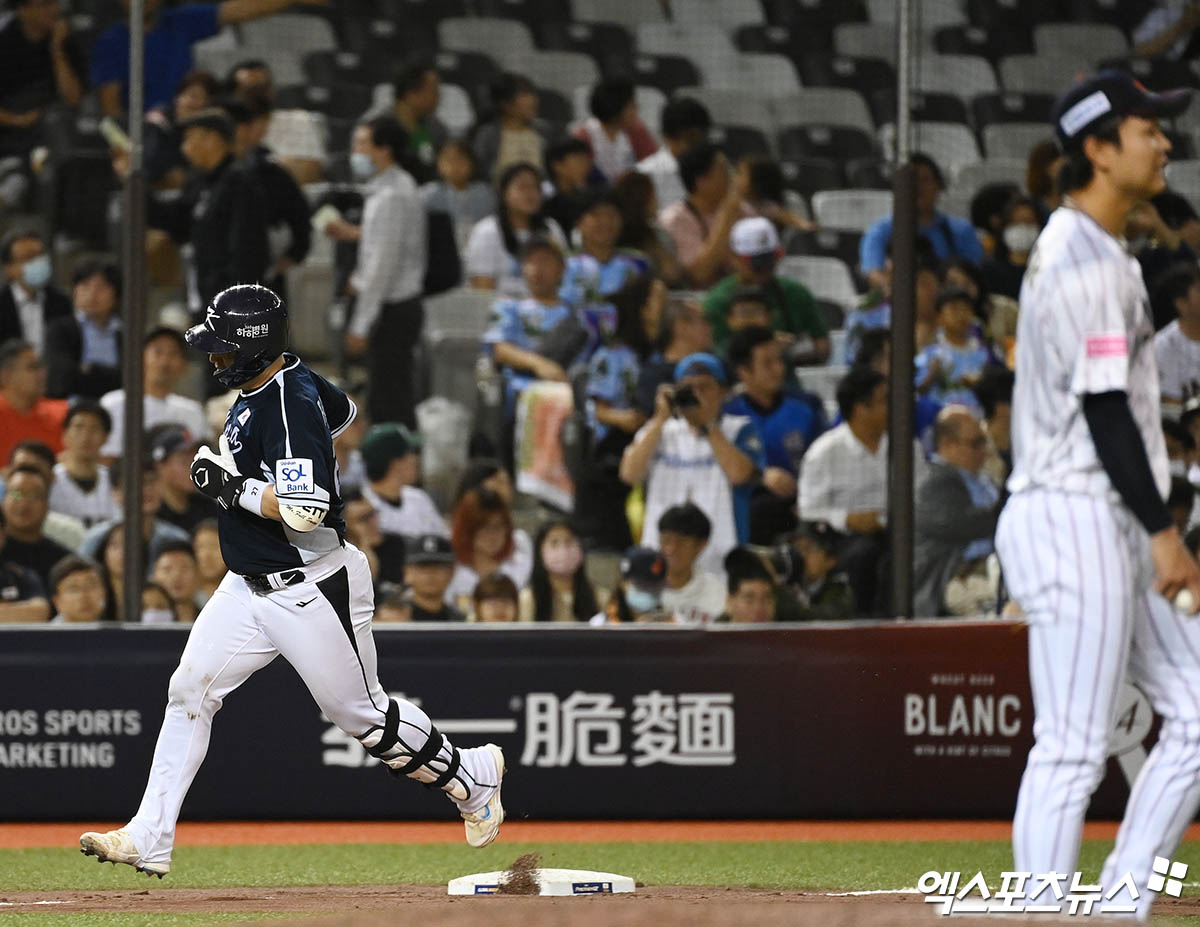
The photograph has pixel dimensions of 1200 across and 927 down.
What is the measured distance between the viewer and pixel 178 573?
328 inches

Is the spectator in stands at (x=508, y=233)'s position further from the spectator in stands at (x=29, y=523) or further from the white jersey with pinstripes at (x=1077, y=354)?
the white jersey with pinstripes at (x=1077, y=354)

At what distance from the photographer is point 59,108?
1109cm

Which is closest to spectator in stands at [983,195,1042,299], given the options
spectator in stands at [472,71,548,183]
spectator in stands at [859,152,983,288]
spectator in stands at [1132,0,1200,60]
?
spectator in stands at [859,152,983,288]

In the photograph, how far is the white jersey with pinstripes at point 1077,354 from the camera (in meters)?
3.86

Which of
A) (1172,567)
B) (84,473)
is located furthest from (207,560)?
(1172,567)

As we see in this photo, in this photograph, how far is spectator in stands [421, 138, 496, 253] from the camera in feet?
34.1

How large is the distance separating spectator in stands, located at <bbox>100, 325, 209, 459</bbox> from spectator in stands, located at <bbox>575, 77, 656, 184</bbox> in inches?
126

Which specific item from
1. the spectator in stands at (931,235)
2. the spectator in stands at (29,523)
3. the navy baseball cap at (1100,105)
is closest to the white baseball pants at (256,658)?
the navy baseball cap at (1100,105)

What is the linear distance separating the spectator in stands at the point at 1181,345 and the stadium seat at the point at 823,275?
2.03 meters

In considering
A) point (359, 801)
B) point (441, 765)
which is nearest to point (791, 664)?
point (359, 801)

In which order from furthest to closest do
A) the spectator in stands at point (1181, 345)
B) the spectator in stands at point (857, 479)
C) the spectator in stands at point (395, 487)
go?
1. the spectator in stands at point (395, 487)
2. the spectator in stands at point (1181, 345)
3. the spectator in stands at point (857, 479)

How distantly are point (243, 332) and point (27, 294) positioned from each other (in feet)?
14.9

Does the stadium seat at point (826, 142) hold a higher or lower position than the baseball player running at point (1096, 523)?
higher

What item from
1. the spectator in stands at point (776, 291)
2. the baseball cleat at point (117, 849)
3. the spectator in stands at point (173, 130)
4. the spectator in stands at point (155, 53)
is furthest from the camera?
the spectator in stands at point (155, 53)
